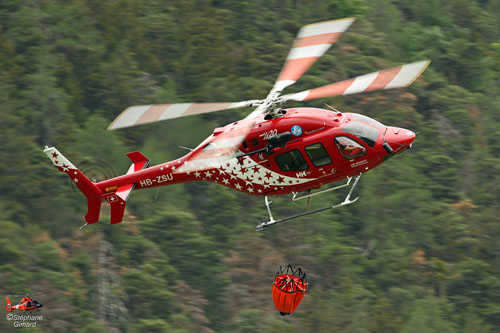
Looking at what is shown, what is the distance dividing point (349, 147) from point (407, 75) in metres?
2.45

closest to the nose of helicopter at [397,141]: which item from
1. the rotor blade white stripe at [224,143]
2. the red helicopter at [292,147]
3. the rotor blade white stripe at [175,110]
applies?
the red helicopter at [292,147]

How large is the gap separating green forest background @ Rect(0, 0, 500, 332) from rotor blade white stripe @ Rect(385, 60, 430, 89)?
69.0 ft

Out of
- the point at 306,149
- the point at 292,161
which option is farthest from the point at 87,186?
the point at 306,149

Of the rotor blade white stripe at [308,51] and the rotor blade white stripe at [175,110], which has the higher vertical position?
the rotor blade white stripe at [308,51]

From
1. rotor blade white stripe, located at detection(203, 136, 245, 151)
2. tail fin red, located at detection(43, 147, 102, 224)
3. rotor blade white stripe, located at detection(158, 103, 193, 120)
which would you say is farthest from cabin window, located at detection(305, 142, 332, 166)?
tail fin red, located at detection(43, 147, 102, 224)

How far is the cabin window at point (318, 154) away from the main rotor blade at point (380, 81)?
1.26 meters

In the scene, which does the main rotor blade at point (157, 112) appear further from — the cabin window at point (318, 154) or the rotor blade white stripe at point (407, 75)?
the rotor blade white stripe at point (407, 75)

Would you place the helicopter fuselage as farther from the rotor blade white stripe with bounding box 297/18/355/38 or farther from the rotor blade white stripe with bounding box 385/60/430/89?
the rotor blade white stripe with bounding box 385/60/430/89

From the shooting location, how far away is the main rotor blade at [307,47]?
55.1 feet

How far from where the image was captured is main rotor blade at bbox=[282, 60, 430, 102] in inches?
598

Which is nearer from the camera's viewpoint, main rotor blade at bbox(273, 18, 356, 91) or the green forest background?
main rotor blade at bbox(273, 18, 356, 91)

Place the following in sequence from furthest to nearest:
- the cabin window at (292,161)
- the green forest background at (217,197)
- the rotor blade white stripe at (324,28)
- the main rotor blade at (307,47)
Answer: the green forest background at (217,197), the cabin window at (292,161), the main rotor blade at (307,47), the rotor blade white stripe at (324,28)

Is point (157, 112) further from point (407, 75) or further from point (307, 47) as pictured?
point (407, 75)

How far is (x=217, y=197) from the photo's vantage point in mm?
43656
